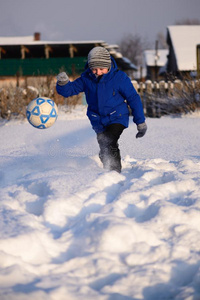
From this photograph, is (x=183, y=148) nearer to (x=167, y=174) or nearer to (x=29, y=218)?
(x=167, y=174)

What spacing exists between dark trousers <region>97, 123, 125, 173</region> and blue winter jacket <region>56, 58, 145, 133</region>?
66 mm

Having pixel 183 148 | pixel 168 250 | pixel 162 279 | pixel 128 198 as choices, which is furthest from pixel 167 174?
pixel 183 148

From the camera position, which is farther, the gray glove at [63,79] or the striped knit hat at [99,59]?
the gray glove at [63,79]

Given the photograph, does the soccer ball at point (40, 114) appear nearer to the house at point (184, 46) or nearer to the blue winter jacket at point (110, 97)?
the blue winter jacket at point (110, 97)

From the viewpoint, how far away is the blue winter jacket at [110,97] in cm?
402

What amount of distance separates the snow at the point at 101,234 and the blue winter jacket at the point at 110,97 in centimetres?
63

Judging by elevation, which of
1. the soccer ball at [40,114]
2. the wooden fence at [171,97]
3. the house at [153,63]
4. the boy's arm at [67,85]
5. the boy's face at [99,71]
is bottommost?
the house at [153,63]

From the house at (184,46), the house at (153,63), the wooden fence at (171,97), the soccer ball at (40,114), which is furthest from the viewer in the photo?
the house at (153,63)

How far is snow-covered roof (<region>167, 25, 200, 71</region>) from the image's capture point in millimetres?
25031

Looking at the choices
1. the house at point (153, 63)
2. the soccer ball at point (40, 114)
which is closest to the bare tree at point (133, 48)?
the house at point (153, 63)

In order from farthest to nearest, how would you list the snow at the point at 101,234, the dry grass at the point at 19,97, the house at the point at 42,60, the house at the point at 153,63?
the house at the point at 153,63, the house at the point at 42,60, the dry grass at the point at 19,97, the snow at the point at 101,234

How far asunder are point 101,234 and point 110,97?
6.94ft

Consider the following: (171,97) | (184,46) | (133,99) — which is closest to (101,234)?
(133,99)

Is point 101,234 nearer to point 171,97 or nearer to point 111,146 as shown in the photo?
point 111,146
